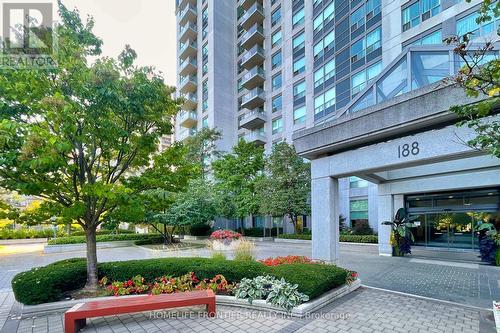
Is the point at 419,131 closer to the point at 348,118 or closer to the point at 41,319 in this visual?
the point at 348,118

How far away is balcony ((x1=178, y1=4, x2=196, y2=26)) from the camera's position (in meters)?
45.3

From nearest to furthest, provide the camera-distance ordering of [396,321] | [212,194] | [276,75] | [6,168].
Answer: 1. [396,321]
2. [6,168]
3. [212,194]
4. [276,75]

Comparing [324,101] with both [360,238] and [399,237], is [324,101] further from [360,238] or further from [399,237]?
[399,237]

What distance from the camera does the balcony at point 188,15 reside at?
45.3 meters

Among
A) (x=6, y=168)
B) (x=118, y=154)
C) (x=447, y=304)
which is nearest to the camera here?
(x=6, y=168)

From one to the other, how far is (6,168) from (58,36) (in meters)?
3.56

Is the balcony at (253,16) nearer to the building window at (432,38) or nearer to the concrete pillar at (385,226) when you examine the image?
the building window at (432,38)

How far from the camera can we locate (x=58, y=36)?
733 cm

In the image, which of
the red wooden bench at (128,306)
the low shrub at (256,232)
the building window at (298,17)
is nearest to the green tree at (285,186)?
the low shrub at (256,232)

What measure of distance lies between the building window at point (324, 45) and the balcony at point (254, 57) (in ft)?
30.6

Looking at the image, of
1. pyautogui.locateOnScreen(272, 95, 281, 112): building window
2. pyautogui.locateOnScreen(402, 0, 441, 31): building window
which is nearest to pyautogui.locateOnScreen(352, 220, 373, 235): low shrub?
pyautogui.locateOnScreen(402, 0, 441, 31): building window

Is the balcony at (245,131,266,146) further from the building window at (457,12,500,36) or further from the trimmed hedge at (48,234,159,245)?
the building window at (457,12,500,36)

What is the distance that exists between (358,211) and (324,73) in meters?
14.1

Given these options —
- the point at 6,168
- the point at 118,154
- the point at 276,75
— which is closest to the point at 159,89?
the point at 118,154
